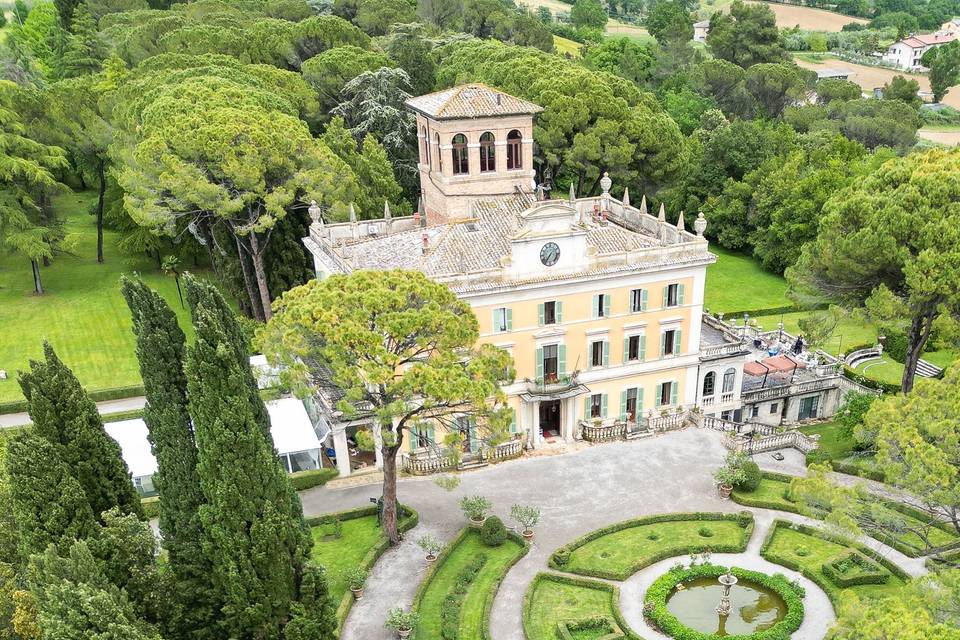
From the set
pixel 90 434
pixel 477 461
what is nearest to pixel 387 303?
pixel 90 434

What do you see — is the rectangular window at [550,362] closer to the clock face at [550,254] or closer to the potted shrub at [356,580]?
the clock face at [550,254]

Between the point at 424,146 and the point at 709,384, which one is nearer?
the point at 709,384

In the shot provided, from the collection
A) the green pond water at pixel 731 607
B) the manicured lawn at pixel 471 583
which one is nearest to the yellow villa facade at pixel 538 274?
the manicured lawn at pixel 471 583

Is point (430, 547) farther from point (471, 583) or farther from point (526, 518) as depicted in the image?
point (526, 518)

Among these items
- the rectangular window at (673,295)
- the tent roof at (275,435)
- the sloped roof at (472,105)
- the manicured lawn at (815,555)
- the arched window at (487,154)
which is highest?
the sloped roof at (472,105)

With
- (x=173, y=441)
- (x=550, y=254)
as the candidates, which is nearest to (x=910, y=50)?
(x=550, y=254)

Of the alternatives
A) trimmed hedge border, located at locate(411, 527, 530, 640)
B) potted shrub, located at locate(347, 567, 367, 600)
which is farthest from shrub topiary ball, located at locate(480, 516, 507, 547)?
potted shrub, located at locate(347, 567, 367, 600)
